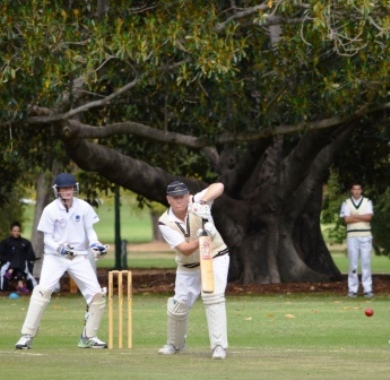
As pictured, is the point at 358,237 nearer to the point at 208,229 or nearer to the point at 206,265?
the point at 208,229

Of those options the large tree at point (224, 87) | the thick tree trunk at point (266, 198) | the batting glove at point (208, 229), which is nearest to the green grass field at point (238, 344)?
the batting glove at point (208, 229)

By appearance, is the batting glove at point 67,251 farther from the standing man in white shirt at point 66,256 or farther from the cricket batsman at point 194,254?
the cricket batsman at point 194,254

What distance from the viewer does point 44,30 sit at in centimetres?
2202

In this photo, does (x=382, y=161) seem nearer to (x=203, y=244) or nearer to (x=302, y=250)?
(x=302, y=250)

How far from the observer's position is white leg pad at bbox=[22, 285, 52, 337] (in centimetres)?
1502

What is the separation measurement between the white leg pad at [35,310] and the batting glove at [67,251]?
44 centimetres

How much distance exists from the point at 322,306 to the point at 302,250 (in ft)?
30.6

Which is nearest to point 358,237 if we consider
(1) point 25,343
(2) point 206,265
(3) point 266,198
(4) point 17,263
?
(3) point 266,198

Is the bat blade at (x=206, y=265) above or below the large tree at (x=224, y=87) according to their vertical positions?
below

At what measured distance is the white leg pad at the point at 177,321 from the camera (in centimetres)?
1370

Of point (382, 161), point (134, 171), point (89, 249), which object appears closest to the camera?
point (89, 249)

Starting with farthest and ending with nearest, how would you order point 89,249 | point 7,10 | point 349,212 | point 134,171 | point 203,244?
point 134,171 → point 349,212 → point 7,10 → point 89,249 → point 203,244

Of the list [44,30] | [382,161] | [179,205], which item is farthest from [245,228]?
[179,205]

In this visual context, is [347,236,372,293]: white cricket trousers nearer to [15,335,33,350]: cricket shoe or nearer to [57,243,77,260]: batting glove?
[57,243,77,260]: batting glove
